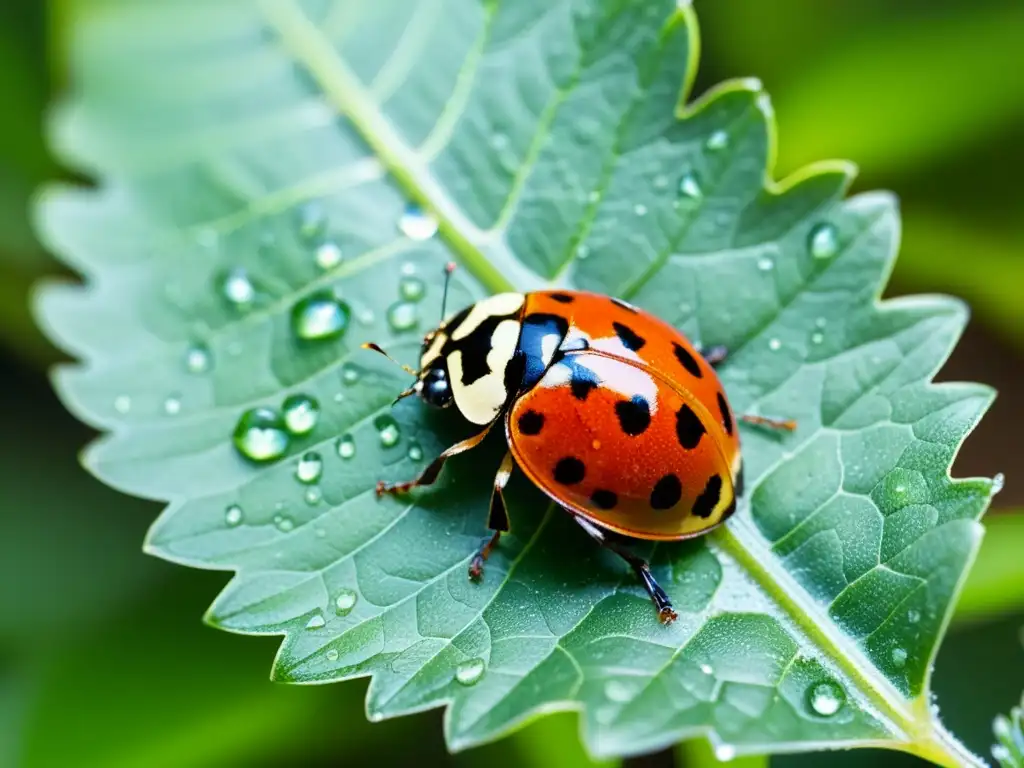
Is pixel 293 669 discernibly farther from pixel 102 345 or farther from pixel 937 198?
pixel 937 198

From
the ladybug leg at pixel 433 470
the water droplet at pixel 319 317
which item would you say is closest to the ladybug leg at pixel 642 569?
the ladybug leg at pixel 433 470

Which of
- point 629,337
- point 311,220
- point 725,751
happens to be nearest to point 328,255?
point 311,220

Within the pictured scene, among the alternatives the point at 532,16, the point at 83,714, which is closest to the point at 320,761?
the point at 83,714

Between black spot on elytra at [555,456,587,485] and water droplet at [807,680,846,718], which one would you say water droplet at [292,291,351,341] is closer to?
black spot on elytra at [555,456,587,485]

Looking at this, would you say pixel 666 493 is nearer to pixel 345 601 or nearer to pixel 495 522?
pixel 495 522

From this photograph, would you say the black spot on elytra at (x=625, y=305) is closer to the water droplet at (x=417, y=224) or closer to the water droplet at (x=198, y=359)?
the water droplet at (x=417, y=224)

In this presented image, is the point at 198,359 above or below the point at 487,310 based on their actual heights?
above

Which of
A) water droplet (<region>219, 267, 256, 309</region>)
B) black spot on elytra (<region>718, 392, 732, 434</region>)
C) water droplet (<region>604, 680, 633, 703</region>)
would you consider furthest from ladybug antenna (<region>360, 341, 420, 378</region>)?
water droplet (<region>604, 680, 633, 703</region>)
